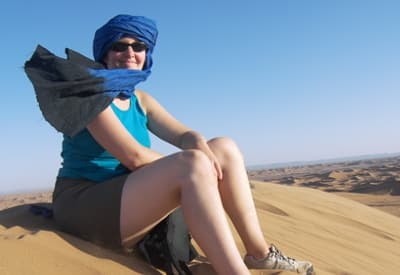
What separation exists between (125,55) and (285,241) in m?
1.99

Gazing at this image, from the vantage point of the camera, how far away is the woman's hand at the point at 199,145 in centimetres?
241

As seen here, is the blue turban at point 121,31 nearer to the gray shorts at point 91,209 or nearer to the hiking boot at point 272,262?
the gray shorts at point 91,209

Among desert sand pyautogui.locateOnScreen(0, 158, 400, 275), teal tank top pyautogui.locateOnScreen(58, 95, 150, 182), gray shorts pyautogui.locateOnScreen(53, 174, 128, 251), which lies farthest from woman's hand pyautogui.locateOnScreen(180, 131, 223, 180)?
desert sand pyautogui.locateOnScreen(0, 158, 400, 275)

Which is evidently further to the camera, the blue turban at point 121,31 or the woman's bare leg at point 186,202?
the blue turban at point 121,31

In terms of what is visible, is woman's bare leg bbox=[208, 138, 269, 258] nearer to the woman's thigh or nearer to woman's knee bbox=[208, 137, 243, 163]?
woman's knee bbox=[208, 137, 243, 163]

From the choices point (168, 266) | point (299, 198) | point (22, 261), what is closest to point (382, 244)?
point (299, 198)

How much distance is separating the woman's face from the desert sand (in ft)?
3.30

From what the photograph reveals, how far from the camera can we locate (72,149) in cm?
268

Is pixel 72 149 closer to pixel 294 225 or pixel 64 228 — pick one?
pixel 64 228

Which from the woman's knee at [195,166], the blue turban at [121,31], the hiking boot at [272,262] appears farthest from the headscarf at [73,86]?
the hiking boot at [272,262]

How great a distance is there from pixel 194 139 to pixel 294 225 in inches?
92.2

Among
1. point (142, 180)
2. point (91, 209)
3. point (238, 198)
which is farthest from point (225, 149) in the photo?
point (91, 209)

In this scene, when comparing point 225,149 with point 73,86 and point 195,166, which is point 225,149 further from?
point 73,86

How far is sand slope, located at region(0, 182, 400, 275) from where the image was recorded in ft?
7.38
